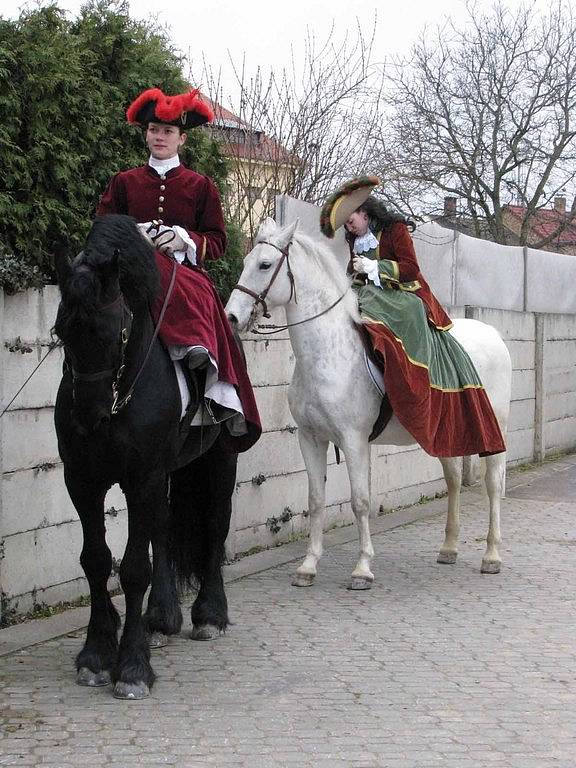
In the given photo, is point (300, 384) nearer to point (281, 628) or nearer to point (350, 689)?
point (281, 628)

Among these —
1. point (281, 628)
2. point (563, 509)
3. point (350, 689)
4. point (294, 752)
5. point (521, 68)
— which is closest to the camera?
point (294, 752)

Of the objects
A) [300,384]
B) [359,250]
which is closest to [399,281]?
[359,250]

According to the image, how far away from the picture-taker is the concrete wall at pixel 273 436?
6.13m

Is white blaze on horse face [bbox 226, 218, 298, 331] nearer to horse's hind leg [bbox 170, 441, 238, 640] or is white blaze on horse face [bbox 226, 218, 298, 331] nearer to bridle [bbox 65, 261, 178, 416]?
horse's hind leg [bbox 170, 441, 238, 640]

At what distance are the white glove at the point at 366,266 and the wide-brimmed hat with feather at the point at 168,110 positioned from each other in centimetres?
180

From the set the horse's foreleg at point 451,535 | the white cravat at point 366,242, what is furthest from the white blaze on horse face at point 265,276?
the horse's foreleg at point 451,535

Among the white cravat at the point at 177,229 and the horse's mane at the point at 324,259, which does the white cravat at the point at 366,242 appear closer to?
the horse's mane at the point at 324,259

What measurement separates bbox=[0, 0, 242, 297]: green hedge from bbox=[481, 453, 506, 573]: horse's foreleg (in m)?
3.21

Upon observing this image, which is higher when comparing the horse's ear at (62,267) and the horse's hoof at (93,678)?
the horse's ear at (62,267)

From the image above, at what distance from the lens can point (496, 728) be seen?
4648 mm

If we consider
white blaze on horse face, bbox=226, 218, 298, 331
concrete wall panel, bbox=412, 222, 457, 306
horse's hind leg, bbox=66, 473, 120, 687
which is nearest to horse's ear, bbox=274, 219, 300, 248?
white blaze on horse face, bbox=226, 218, 298, 331

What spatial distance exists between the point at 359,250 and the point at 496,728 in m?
3.70

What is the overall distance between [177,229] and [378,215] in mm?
2187

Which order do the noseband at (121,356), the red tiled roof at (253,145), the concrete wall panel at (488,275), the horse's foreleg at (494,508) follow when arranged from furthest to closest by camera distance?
1. the concrete wall panel at (488,275)
2. the red tiled roof at (253,145)
3. the horse's foreleg at (494,508)
4. the noseband at (121,356)
